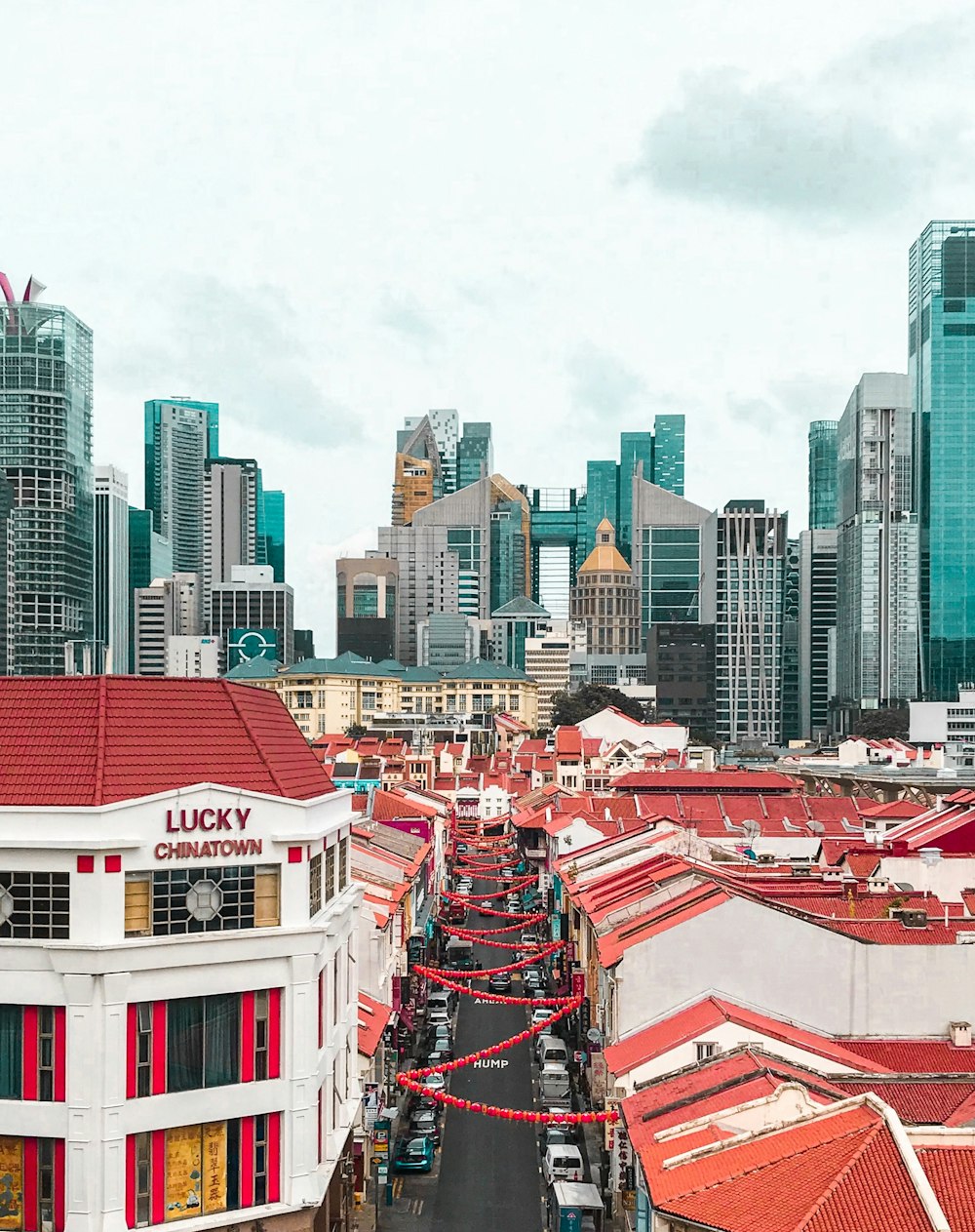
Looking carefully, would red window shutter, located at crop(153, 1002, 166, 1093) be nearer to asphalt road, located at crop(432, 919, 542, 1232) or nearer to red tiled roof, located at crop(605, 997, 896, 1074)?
asphalt road, located at crop(432, 919, 542, 1232)

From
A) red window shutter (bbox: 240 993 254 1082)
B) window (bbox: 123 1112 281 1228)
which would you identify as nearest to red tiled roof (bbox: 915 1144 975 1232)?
window (bbox: 123 1112 281 1228)

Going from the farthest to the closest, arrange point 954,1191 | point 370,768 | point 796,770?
point 796,770, point 370,768, point 954,1191

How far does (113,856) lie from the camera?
3266 cm

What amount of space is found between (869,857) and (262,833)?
115ft

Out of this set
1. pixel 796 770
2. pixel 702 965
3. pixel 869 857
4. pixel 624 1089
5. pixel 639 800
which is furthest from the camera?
pixel 796 770

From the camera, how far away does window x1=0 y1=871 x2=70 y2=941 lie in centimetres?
3262

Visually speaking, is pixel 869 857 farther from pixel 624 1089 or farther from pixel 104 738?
pixel 104 738

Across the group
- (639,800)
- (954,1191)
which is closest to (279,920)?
(954,1191)

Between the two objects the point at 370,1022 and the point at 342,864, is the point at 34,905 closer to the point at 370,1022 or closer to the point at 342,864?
the point at 342,864

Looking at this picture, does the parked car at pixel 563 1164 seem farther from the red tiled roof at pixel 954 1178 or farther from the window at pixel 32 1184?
the red tiled roof at pixel 954 1178

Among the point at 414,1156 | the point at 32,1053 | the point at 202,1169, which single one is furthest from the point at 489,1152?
the point at 32,1053

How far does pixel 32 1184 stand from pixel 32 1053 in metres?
2.49

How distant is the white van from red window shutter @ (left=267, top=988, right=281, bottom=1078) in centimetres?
2460

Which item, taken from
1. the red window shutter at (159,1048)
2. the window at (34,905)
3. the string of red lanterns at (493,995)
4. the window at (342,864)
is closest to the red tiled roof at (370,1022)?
the string of red lanterns at (493,995)
